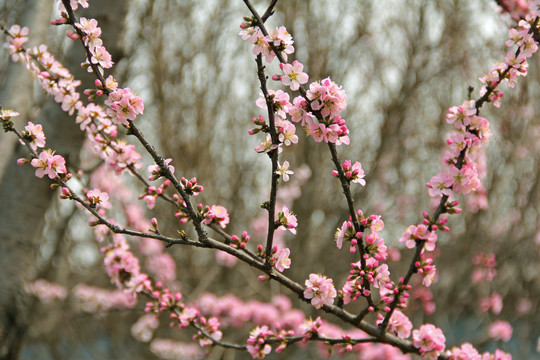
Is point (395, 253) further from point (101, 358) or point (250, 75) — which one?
point (101, 358)

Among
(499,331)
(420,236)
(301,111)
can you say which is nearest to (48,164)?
(301,111)

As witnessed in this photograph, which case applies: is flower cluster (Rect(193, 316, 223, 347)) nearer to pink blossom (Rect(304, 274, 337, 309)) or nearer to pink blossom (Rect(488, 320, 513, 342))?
pink blossom (Rect(304, 274, 337, 309))

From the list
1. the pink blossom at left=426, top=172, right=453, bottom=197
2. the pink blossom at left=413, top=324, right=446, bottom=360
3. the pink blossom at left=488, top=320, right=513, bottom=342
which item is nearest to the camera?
the pink blossom at left=426, top=172, right=453, bottom=197

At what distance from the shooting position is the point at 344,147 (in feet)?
26.7

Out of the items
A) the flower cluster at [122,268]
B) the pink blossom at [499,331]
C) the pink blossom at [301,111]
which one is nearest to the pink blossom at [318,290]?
the pink blossom at [301,111]

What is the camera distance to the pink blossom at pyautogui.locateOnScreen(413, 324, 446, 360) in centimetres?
208

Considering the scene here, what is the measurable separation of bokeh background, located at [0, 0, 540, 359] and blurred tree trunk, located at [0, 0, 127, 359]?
333 centimetres

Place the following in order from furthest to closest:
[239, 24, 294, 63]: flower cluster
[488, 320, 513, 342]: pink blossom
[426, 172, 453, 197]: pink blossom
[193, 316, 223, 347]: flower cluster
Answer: [488, 320, 513, 342]: pink blossom
[193, 316, 223, 347]: flower cluster
[426, 172, 453, 197]: pink blossom
[239, 24, 294, 63]: flower cluster

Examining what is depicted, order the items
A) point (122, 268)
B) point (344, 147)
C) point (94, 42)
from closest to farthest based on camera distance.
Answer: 1. point (94, 42)
2. point (122, 268)
3. point (344, 147)

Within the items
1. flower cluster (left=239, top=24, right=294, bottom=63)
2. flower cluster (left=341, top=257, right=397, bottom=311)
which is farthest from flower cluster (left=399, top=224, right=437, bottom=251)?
flower cluster (left=239, top=24, right=294, bottom=63)

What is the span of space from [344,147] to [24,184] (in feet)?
19.9

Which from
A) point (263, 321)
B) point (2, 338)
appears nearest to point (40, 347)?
point (263, 321)

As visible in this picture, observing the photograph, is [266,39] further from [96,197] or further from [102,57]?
[96,197]

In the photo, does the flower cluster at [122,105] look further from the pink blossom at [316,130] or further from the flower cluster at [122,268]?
the flower cluster at [122,268]
